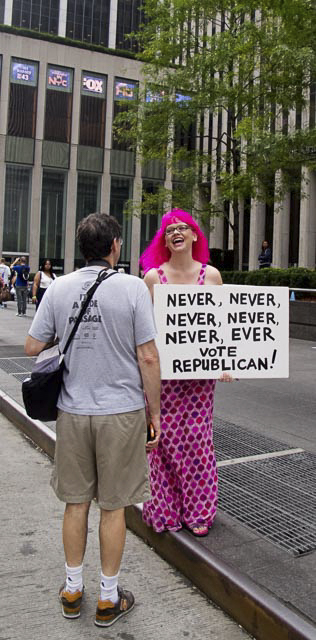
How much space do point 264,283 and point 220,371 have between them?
46.4 feet

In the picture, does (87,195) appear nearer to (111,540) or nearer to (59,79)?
(59,79)

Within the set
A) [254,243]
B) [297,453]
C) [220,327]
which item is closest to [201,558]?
[220,327]

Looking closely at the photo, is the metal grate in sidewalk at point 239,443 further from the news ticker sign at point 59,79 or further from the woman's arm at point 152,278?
the news ticker sign at point 59,79

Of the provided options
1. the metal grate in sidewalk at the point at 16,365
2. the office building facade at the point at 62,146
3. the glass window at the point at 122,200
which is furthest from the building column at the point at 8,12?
the metal grate in sidewalk at the point at 16,365

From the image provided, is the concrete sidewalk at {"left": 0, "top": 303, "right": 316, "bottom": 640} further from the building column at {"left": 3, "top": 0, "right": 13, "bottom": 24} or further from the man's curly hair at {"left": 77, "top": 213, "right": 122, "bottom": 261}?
the building column at {"left": 3, "top": 0, "right": 13, "bottom": 24}

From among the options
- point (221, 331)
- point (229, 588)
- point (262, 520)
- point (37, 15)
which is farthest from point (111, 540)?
point (37, 15)

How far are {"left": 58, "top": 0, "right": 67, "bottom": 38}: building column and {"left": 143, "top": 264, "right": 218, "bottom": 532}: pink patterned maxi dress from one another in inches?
1839

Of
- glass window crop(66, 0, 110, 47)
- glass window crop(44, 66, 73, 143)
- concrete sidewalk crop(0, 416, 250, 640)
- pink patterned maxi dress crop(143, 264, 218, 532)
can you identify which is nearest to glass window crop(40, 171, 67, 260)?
glass window crop(44, 66, 73, 143)

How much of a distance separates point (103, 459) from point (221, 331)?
1362 mm

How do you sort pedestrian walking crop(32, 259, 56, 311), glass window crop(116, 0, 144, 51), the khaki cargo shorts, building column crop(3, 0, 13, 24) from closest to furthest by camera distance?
1. the khaki cargo shorts
2. pedestrian walking crop(32, 259, 56, 311)
3. building column crop(3, 0, 13, 24)
4. glass window crop(116, 0, 144, 51)

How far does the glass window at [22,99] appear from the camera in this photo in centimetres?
3956

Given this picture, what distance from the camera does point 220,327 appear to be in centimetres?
387

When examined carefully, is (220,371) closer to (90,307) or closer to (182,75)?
(90,307)

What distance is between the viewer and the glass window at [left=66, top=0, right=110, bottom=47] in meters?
45.1
